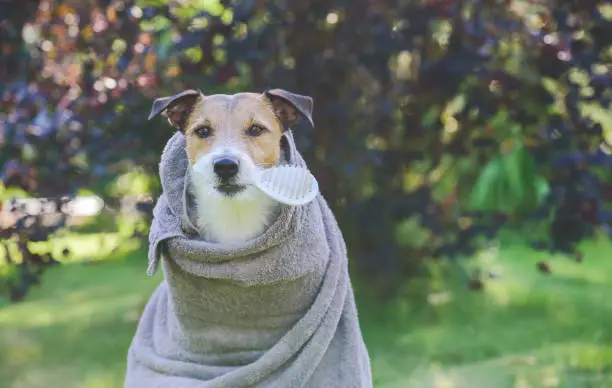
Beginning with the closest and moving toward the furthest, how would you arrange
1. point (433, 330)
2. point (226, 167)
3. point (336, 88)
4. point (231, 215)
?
point (226, 167) → point (231, 215) → point (336, 88) → point (433, 330)

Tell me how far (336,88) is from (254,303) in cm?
224

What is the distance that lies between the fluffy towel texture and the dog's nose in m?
0.18

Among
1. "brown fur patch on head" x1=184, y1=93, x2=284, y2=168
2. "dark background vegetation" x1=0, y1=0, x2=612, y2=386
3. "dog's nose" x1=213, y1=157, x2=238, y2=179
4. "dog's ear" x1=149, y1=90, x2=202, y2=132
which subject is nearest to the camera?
"dog's nose" x1=213, y1=157, x2=238, y2=179

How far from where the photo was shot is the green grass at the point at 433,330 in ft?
14.0

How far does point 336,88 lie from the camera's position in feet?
14.4

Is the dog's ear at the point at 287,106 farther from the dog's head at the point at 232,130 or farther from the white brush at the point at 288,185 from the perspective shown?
the white brush at the point at 288,185

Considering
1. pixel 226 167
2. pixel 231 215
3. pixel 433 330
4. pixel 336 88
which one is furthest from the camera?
pixel 433 330

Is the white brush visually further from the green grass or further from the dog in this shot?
the green grass

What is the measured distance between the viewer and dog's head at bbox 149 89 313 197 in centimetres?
219

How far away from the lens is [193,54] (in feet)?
14.4

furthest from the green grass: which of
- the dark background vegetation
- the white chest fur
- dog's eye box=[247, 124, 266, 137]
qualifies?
dog's eye box=[247, 124, 266, 137]

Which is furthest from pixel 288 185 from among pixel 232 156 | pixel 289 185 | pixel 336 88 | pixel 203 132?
pixel 336 88

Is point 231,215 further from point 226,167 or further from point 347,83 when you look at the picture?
point 347,83

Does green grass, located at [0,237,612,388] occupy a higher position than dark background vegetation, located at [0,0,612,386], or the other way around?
dark background vegetation, located at [0,0,612,386]
